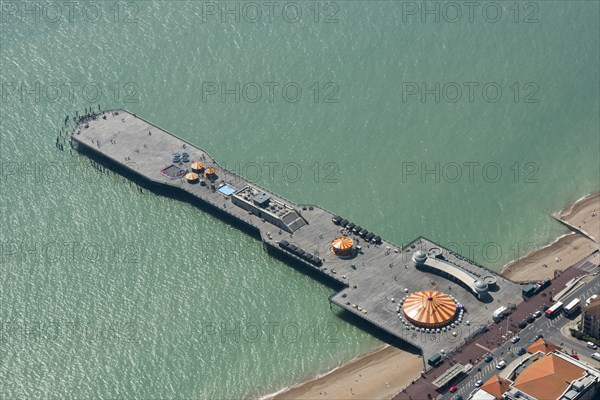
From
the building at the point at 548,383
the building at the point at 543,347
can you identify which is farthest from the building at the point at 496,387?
the building at the point at 543,347

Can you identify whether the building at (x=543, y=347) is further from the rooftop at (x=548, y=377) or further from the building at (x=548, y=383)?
the rooftop at (x=548, y=377)

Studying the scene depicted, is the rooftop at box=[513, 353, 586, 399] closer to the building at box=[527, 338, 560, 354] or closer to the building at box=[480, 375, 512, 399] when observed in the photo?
the building at box=[480, 375, 512, 399]

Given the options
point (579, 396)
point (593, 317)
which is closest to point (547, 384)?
point (579, 396)

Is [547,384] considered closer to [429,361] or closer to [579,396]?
[579,396]

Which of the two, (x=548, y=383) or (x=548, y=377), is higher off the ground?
(x=548, y=377)

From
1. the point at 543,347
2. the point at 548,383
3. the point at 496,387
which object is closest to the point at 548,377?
the point at 548,383

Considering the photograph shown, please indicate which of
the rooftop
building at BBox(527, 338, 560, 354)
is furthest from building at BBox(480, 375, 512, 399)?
building at BBox(527, 338, 560, 354)

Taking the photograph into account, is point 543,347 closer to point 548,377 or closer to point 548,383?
point 548,377

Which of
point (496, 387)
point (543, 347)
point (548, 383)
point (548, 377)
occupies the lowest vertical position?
point (548, 383)
